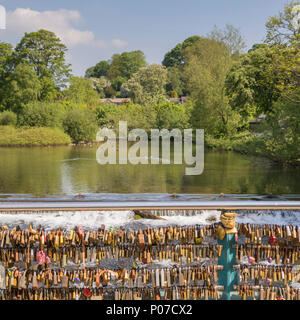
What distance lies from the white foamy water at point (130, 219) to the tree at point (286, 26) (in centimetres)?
1141

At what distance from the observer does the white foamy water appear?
21.6 feet

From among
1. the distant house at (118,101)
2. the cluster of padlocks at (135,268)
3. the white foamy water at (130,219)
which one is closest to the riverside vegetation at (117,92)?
the distant house at (118,101)

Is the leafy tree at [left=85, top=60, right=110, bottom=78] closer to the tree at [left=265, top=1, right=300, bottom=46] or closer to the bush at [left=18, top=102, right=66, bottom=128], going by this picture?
the bush at [left=18, top=102, right=66, bottom=128]

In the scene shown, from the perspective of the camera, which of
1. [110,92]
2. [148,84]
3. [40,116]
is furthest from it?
[110,92]

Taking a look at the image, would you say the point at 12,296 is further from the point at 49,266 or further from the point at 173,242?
the point at 173,242

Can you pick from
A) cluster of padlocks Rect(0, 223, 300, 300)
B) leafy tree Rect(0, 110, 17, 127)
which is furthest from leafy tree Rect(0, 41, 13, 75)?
cluster of padlocks Rect(0, 223, 300, 300)

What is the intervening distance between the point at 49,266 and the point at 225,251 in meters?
1.75

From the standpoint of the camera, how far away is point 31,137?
32250 millimetres

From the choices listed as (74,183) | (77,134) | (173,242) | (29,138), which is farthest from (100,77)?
(173,242)

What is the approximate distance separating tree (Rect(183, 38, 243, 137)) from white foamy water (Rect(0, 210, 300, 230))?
2502 centimetres

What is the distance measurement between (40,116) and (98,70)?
742 centimetres

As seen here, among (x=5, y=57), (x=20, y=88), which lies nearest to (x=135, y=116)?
(x=20, y=88)

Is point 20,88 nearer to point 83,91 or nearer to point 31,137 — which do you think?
point 83,91
